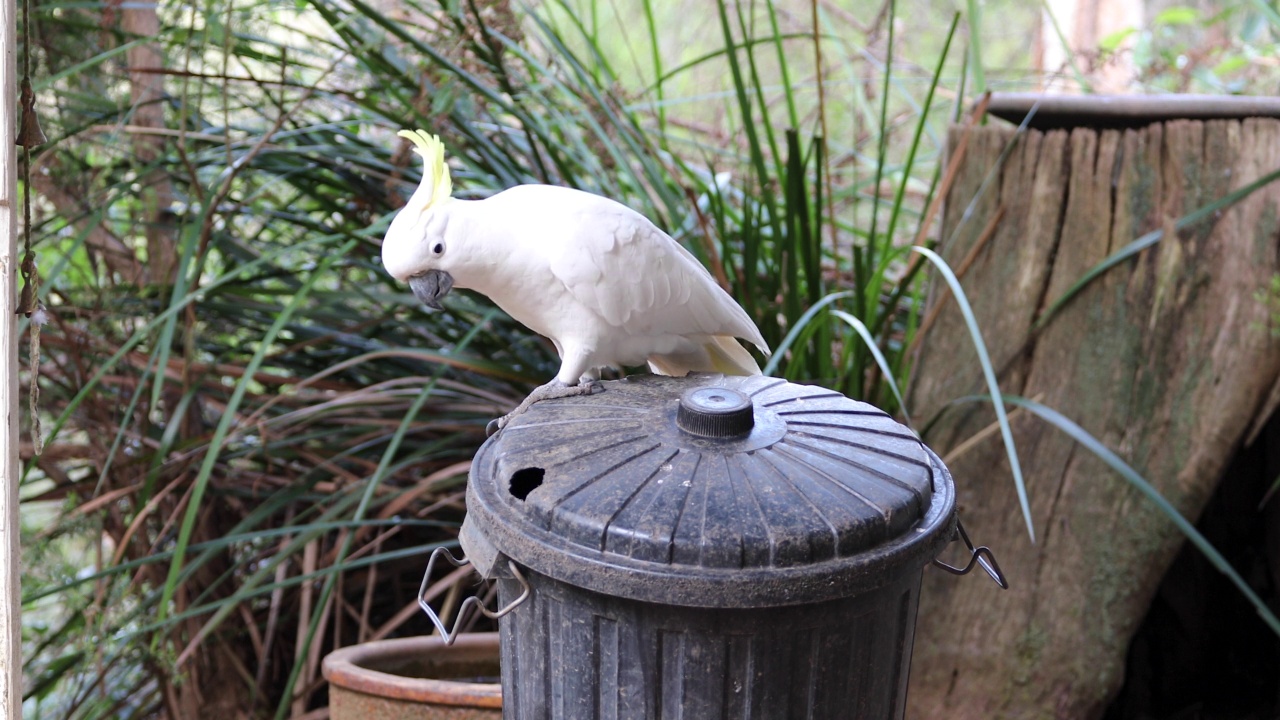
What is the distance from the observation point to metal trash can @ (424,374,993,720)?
31.4 inches

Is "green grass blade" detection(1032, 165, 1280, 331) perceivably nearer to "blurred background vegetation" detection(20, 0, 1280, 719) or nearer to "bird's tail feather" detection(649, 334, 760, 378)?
"blurred background vegetation" detection(20, 0, 1280, 719)

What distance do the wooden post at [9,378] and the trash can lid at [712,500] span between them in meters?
0.39

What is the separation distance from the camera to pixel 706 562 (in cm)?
79

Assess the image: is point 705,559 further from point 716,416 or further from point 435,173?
point 435,173

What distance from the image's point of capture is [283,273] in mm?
1829

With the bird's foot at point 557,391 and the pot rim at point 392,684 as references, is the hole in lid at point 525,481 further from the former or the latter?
the pot rim at point 392,684

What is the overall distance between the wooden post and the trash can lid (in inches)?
15.5

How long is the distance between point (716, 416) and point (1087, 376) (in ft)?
3.15

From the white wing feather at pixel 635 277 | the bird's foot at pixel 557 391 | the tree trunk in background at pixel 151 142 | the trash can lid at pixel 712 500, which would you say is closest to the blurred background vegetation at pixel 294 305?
the tree trunk in background at pixel 151 142

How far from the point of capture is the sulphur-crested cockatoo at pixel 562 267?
1.07 metres

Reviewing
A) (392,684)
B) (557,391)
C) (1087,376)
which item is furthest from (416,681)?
(1087,376)

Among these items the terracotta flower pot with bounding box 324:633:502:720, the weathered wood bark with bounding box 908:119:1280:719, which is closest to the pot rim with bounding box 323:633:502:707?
the terracotta flower pot with bounding box 324:633:502:720

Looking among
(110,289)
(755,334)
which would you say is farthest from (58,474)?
(755,334)

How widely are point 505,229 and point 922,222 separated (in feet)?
2.92
